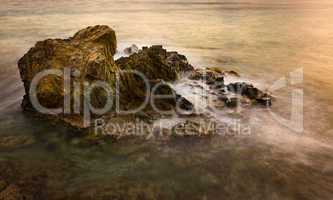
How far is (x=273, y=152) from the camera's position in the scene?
8.27 m

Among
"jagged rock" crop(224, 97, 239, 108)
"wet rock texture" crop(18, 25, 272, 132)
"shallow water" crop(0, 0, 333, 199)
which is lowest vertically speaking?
"shallow water" crop(0, 0, 333, 199)

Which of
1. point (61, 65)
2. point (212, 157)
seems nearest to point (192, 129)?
point (212, 157)

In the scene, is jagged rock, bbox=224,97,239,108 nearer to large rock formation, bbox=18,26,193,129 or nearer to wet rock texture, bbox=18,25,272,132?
wet rock texture, bbox=18,25,272,132

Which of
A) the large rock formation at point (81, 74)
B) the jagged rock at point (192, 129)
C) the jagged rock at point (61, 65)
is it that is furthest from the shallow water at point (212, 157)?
the jagged rock at point (61, 65)

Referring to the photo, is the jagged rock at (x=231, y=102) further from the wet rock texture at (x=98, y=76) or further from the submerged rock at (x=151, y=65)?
the submerged rock at (x=151, y=65)

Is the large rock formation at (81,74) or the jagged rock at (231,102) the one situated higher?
the large rock formation at (81,74)

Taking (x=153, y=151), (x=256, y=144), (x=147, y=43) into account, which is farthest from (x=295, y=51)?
(x=153, y=151)

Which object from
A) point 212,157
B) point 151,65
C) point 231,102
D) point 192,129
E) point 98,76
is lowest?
point 212,157

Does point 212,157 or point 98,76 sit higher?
point 98,76

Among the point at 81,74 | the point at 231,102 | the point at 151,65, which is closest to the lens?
the point at 81,74

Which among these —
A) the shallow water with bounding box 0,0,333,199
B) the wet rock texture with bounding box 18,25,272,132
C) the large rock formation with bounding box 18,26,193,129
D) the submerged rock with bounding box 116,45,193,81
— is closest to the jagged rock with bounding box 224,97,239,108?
the wet rock texture with bounding box 18,25,272,132

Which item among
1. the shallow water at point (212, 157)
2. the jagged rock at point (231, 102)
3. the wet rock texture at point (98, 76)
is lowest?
the shallow water at point (212, 157)

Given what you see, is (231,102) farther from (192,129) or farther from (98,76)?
(98,76)

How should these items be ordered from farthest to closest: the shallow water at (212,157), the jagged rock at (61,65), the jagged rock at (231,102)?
the jagged rock at (231,102), the jagged rock at (61,65), the shallow water at (212,157)
